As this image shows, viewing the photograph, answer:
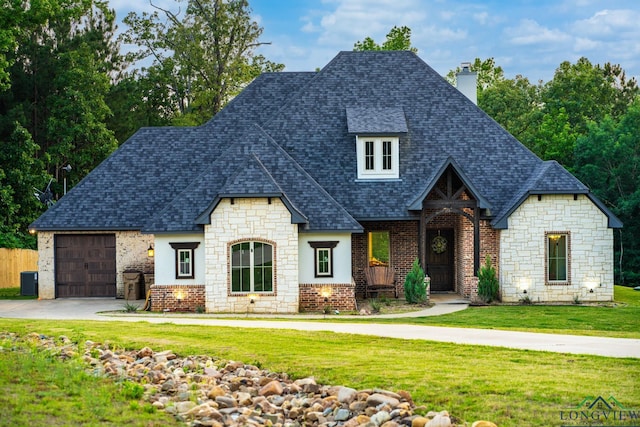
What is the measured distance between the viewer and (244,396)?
11656 millimetres

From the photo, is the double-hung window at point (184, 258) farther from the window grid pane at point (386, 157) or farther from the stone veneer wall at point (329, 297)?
the window grid pane at point (386, 157)

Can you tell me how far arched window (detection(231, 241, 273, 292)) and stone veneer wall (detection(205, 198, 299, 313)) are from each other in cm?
16

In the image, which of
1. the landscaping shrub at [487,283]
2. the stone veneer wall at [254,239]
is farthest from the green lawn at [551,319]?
the stone veneer wall at [254,239]

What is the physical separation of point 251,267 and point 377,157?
671 centimetres

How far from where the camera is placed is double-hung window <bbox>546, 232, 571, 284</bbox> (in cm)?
2603

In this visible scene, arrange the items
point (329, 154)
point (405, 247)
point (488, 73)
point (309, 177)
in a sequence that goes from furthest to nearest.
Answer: point (488, 73) < point (329, 154) < point (405, 247) < point (309, 177)

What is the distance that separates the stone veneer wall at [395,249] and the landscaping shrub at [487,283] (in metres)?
2.71

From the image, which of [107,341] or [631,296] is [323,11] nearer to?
[631,296]

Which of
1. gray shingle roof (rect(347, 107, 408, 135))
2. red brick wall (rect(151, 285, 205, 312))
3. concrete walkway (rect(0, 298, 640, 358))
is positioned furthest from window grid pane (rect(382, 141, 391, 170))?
red brick wall (rect(151, 285, 205, 312))

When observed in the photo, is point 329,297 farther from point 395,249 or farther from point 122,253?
point 122,253

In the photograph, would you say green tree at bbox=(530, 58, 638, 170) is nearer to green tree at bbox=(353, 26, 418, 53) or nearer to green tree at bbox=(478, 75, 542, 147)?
green tree at bbox=(478, 75, 542, 147)

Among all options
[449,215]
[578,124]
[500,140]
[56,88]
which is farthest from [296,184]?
[578,124]

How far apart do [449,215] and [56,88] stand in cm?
2730

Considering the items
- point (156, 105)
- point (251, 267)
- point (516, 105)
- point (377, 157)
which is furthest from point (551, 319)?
point (516, 105)
